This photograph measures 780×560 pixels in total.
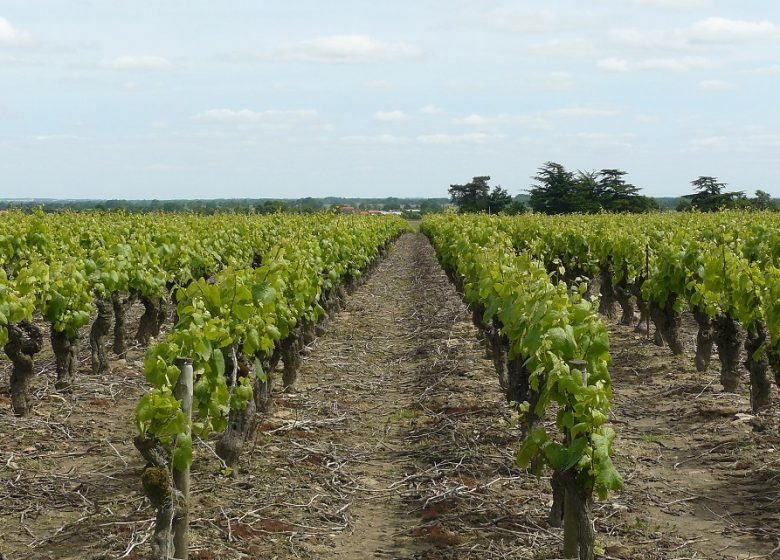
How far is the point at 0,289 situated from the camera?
759 cm

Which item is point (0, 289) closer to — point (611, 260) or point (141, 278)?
point (141, 278)

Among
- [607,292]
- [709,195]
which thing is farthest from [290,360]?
[709,195]

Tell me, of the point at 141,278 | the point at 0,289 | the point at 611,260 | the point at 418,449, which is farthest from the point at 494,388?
the point at 611,260

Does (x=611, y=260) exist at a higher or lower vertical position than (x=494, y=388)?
higher

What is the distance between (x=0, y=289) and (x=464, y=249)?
780 cm

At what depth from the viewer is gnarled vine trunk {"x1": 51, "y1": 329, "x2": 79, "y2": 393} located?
8.95 meters

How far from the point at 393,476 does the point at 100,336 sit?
14.3 feet

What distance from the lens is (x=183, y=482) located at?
16.8 feet

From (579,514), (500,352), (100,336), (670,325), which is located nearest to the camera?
(579,514)

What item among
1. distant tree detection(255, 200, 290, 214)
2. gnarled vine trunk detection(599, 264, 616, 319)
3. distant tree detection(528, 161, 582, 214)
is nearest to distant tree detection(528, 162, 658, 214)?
distant tree detection(528, 161, 582, 214)

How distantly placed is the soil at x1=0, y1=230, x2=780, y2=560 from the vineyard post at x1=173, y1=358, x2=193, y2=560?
0.71 feet

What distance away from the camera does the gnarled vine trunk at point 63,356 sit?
29.3 ft

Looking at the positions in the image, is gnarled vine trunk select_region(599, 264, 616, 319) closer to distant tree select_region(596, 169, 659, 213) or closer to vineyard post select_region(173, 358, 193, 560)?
vineyard post select_region(173, 358, 193, 560)

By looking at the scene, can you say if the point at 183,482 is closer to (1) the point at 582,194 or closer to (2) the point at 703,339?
(2) the point at 703,339
